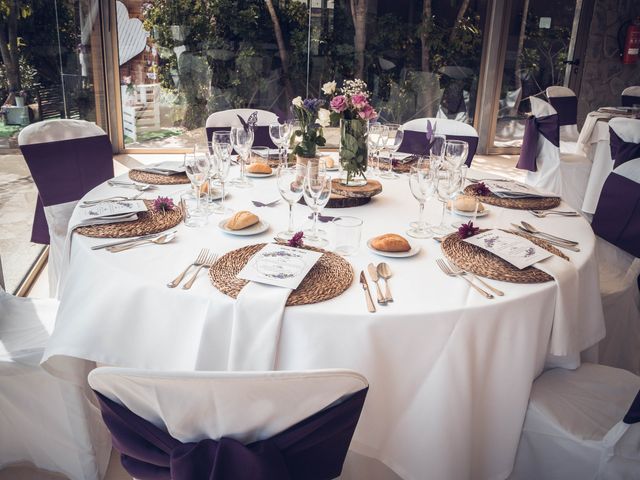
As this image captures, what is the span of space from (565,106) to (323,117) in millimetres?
4044

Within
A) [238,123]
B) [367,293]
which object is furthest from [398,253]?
[238,123]

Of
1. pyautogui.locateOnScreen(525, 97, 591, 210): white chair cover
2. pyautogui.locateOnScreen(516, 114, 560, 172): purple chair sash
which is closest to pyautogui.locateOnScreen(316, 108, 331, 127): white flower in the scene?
pyautogui.locateOnScreen(516, 114, 560, 172): purple chair sash

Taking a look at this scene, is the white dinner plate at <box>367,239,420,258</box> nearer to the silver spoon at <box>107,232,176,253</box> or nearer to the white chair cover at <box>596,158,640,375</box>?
the silver spoon at <box>107,232,176,253</box>

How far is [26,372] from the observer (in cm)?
157

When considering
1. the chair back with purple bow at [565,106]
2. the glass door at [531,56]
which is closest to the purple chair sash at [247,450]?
the chair back with purple bow at [565,106]

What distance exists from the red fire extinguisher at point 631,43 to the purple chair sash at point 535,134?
3.55 meters

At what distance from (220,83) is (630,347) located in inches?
207

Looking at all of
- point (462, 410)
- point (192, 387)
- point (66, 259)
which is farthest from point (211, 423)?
point (66, 259)

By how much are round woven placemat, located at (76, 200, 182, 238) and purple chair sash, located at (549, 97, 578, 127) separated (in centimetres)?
446

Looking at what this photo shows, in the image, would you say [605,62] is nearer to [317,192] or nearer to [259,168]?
[259,168]

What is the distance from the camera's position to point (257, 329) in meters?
1.21

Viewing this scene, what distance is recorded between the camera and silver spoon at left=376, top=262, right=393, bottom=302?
124cm

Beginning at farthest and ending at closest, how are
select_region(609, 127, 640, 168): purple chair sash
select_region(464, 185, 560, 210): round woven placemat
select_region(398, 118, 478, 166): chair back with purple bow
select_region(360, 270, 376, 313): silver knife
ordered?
1. select_region(609, 127, 640, 168): purple chair sash
2. select_region(398, 118, 478, 166): chair back with purple bow
3. select_region(464, 185, 560, 210): round woven placemat
4. select_region(360, 270, 376, 313): silver knife

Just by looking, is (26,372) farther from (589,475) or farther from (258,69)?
(258,69)
